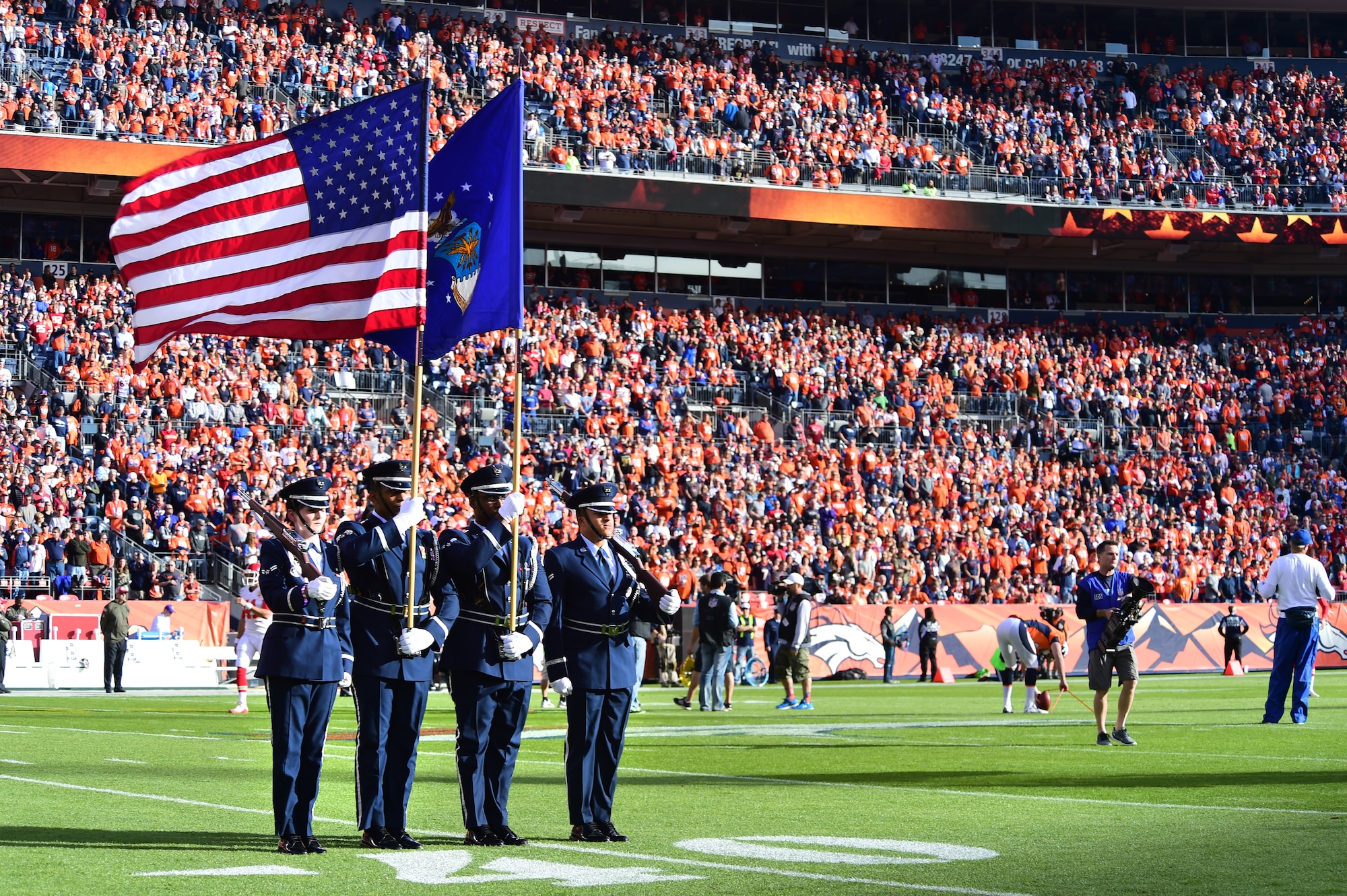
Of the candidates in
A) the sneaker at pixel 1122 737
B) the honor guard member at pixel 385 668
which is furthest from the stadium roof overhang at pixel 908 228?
the honor guard member at pixel 385 668

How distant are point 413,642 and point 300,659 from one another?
22.5 inches

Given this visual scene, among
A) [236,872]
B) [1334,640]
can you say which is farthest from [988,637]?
[236,872]

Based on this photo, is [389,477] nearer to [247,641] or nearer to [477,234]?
[477,234]

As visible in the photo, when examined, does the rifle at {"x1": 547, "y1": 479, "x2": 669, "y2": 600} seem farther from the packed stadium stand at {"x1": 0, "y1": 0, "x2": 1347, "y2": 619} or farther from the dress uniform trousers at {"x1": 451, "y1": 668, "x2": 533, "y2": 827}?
the packed stadium stand at {"x1": 0, "y1": 0, "x2": 1347, "y2": 619}

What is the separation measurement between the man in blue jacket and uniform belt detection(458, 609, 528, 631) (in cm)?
800

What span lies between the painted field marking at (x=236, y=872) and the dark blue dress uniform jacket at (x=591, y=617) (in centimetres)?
190

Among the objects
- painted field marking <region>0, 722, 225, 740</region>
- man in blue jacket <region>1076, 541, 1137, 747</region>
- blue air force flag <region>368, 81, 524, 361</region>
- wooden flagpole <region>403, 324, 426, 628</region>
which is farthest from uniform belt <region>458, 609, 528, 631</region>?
painted field marking <region>0, 722, 225, 740</region>

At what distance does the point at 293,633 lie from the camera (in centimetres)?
888

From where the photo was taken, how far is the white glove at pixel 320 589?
866 centimetres

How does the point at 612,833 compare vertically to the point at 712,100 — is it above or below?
below

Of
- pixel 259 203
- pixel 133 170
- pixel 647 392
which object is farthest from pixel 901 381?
pixel 259 203

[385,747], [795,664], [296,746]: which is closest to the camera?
[296,746]

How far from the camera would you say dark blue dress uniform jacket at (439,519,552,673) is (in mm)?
9195

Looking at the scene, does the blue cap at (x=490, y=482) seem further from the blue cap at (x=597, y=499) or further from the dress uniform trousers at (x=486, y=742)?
the dress uniform trousers at (x=486, y=742)
